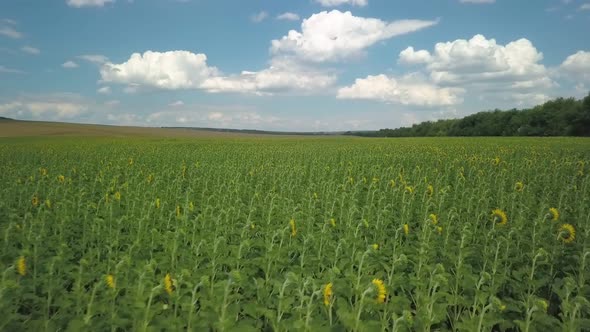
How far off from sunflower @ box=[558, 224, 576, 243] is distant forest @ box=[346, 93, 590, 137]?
213 feet

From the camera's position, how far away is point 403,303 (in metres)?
3.94

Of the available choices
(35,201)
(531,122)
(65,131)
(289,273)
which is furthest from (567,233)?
(531,122)

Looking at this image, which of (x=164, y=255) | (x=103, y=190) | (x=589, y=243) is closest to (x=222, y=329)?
(x=164, y=255)

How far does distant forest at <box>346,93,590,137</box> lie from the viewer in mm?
59688

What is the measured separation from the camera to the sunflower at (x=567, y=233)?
5.25m

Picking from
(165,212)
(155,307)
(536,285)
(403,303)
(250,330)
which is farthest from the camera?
(165,212)

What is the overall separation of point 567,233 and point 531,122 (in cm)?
7386

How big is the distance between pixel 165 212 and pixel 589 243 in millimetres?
6733

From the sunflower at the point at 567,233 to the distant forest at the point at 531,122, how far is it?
6497cm

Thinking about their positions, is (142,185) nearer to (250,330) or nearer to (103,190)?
(103,190)

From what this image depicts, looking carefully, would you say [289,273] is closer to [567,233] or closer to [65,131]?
[567,233]

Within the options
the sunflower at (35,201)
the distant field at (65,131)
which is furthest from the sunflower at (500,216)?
the distant field at (65,131)

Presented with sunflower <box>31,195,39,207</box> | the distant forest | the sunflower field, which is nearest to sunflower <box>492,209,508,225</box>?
the sunflower field

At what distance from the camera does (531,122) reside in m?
69.2
